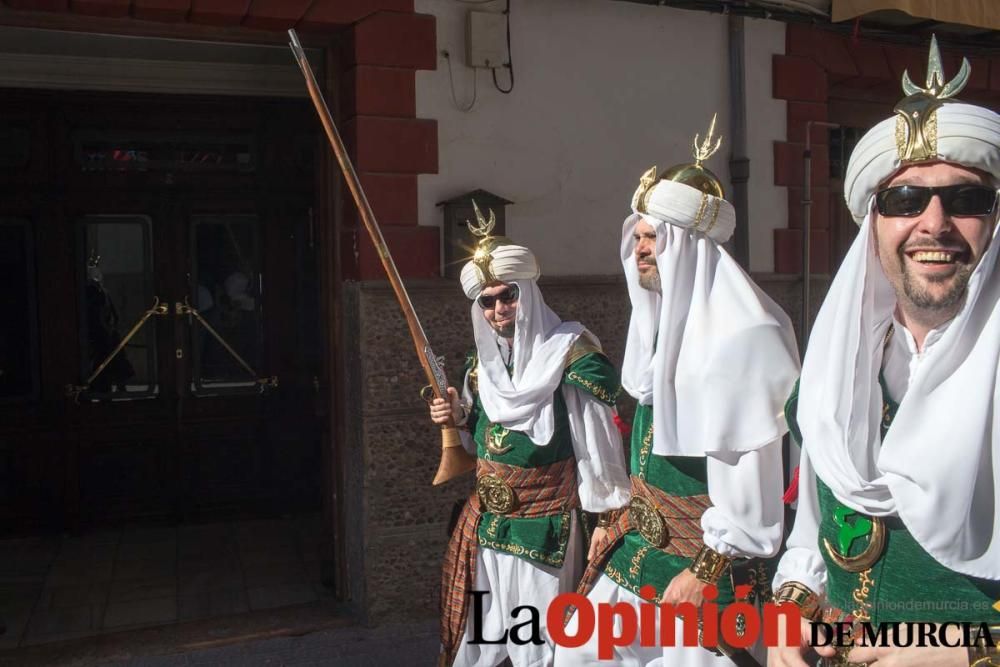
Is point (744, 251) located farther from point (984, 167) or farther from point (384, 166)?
point (984, 167)

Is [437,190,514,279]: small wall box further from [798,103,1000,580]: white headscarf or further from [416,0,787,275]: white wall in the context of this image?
[798,103,1000,580]: white headscarf

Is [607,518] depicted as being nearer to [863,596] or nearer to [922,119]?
[863,596]

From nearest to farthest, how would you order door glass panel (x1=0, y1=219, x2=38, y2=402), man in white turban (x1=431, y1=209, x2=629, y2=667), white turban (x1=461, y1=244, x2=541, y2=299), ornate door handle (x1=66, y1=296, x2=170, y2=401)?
man in white turban (x1=431, y1=209, x2=629, y2=667) → white turban (x1=461, y1=244, x2=541, y2=299) → door glass panel (x1=0, y1=219, x2=38, y2=402) → ornate door handle (x1=66, y1=296, x2=170, y2=401)

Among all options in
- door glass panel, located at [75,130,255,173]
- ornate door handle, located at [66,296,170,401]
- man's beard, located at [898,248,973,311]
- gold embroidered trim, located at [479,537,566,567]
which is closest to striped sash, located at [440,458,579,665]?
gold embroidered trim, located at [479,537,566,567]

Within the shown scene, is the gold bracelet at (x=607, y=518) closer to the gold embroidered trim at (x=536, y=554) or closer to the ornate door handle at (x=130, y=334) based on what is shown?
the gold embroidered trim at (x=536, y=554)

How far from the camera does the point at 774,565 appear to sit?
2904 millimetres

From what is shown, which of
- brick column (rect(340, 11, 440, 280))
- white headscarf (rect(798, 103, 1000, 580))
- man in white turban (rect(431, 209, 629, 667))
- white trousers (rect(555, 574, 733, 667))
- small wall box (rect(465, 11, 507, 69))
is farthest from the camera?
small wall box (rect(465, 11, 507, 69))

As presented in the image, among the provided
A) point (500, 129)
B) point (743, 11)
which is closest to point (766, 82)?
point (743, 11)

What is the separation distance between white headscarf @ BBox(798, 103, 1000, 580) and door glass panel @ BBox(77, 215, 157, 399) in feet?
18.0

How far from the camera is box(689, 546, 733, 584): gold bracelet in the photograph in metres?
2.72

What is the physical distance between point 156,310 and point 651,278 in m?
4.54

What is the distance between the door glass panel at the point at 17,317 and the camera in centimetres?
623

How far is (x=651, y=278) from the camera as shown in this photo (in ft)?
9.96

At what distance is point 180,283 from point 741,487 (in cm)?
494
